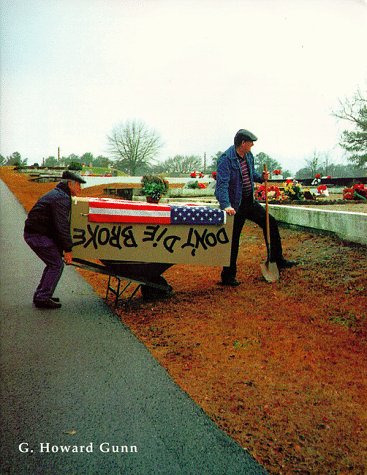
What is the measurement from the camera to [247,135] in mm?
6164

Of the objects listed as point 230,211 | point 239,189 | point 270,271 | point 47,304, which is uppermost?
point 239,189

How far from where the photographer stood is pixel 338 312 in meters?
5.07

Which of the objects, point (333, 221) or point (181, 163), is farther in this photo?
point (181, 163)

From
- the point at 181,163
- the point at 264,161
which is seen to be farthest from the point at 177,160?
the point at 264,161

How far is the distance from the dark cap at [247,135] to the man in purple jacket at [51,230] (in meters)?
2.16

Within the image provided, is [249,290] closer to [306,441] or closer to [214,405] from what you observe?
[214,405]

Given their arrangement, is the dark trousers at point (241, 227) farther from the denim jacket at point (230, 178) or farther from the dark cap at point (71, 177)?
the dark cap at point (71, 177)

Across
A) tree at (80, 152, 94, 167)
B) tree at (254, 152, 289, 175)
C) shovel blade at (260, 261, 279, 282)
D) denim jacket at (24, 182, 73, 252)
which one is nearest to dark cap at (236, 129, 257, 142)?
shovel blade at (260, 261, 279, 282)

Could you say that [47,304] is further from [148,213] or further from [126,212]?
[148,213]

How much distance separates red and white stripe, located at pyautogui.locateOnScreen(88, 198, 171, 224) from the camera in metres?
5.38

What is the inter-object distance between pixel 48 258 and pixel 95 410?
2.95 metres

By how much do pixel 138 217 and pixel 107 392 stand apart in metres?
2.49

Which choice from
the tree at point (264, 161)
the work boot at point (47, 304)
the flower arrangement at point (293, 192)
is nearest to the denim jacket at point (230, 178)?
the work boot at point (47, 304)

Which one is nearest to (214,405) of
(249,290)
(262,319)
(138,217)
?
(262,319)
